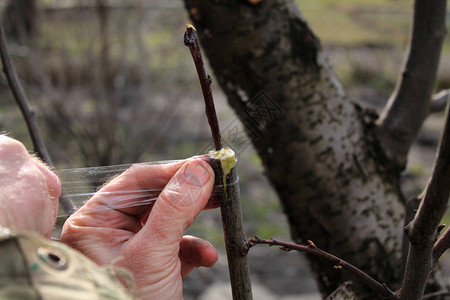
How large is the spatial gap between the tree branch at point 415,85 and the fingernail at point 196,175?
0.87m

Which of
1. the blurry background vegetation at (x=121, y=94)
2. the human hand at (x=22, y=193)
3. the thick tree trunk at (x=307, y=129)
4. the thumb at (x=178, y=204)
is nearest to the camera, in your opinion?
the human hand at (x=22, y=193)

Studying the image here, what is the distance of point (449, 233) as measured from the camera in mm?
853

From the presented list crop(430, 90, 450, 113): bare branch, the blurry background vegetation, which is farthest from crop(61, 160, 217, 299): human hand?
the blurry background vegetation

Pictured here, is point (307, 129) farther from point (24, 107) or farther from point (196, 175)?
point (24, 107)

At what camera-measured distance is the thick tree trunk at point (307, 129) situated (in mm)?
1429

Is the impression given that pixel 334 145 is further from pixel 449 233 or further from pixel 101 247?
pixel 101 247

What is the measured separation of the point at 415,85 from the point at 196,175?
1002 mm

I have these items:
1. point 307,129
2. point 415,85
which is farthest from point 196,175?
point 415,85

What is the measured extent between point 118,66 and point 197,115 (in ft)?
5.98

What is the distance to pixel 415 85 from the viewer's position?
1.58 metres

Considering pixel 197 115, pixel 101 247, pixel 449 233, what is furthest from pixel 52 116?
pixel 449 233

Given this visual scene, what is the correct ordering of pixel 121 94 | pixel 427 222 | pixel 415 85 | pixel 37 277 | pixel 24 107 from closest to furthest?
pixel 37 277 → pixel 427 222 → pixel 24 107 → pixel 415 85 → pixel 121 94

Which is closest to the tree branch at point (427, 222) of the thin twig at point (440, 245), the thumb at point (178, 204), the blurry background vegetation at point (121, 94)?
the thin twig at point (440, 245)

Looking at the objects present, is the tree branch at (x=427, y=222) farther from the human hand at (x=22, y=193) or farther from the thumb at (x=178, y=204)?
the human hand at (x=22, y=193)
